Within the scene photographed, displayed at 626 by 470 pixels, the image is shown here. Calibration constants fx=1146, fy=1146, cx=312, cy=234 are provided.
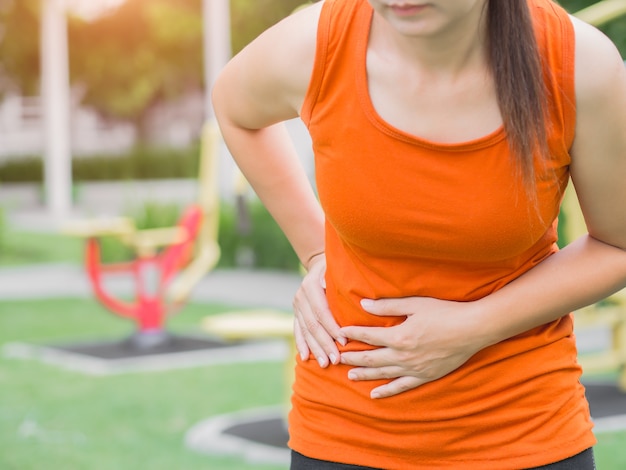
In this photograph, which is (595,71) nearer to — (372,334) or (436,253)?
(436,253)

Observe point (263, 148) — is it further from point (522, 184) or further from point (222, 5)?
point (222, 5)

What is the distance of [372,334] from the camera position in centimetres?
179

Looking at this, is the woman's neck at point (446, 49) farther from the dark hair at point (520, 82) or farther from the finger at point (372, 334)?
the finger at point (372, 334)

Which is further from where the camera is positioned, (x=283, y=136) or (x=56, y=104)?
(x=56, y=104)

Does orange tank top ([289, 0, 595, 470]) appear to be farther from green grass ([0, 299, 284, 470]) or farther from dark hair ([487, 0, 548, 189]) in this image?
green grass ([0, 299, 284, 470])

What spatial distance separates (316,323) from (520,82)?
1.84 feet

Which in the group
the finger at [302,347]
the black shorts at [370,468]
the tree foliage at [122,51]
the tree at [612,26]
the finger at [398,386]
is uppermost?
the tree at [612,26]

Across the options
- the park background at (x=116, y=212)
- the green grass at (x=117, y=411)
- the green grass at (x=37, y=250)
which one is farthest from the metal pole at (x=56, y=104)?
the green grass at (x=117, y=411)

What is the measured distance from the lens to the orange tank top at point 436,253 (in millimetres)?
1614

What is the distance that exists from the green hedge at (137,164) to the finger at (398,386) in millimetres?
25445

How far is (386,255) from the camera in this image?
68.0 inches

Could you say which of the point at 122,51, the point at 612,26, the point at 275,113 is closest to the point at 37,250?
the point at 612,26

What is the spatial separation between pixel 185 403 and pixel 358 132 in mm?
4739

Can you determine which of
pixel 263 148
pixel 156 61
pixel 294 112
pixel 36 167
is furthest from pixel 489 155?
pixel 156 61
